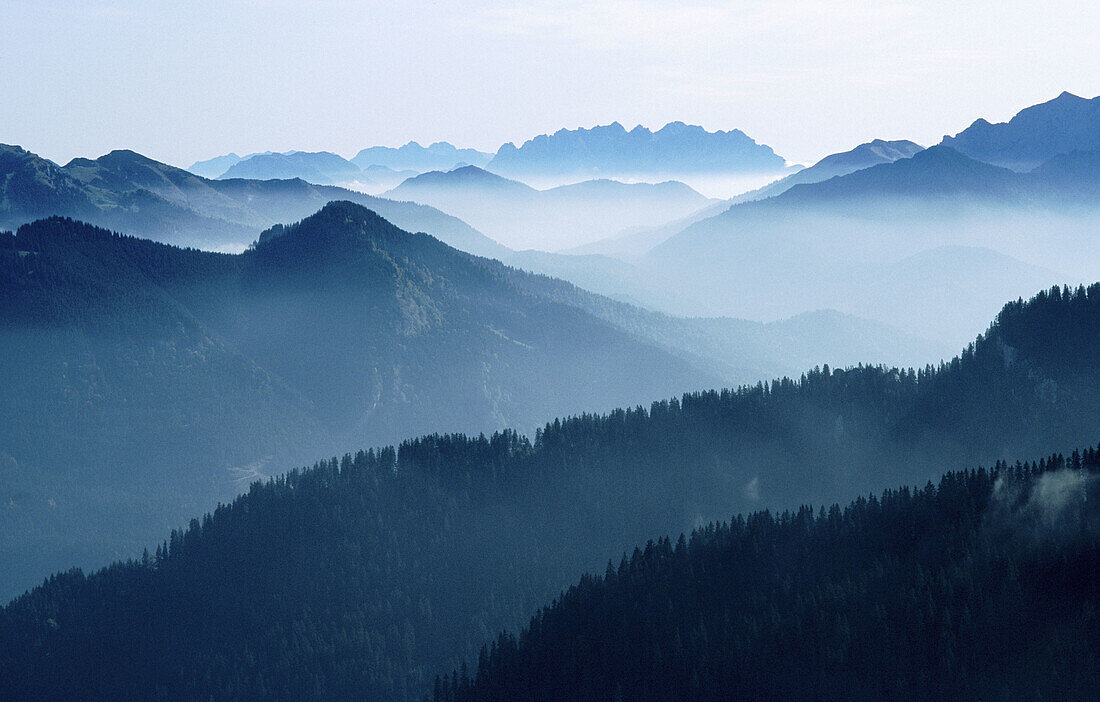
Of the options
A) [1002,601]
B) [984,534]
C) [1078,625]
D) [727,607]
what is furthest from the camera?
[727,607]

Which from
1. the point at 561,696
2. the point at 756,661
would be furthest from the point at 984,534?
the point at 561,696

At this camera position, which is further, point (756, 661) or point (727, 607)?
point (727, 607)

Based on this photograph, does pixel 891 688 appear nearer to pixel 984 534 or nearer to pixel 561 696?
pixel 984 534

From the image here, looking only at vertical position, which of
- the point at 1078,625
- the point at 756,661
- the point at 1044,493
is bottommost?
the point at 756,661

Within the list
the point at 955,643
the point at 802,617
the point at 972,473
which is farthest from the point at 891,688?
the point at 972,473

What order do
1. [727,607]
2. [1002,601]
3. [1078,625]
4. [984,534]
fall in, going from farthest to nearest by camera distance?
[727,607] < [984,534] < [1002,601] < [1078,625]

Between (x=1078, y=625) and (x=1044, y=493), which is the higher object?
(x=1044, y=493)

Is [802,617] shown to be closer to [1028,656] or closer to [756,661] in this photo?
[756,661]
